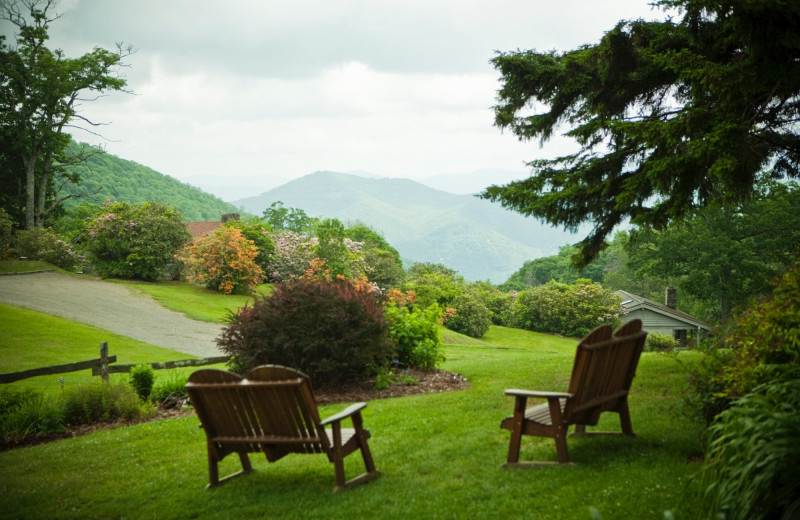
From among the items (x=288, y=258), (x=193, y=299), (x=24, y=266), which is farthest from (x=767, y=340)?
(x=24, y=266)

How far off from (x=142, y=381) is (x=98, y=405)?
0.96m

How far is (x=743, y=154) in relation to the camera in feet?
21.6

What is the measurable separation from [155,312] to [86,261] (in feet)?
33.8

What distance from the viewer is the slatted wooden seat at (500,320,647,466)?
4.58 metres

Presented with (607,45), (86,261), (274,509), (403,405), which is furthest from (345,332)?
(86,261)

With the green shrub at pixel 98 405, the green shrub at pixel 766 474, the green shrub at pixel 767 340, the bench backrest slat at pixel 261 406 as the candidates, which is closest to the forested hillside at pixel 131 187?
the green shrub at pixel 98 405

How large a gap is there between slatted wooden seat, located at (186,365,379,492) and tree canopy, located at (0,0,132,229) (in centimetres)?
3585

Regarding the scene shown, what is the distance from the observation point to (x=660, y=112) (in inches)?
393

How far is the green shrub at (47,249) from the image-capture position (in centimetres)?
2942

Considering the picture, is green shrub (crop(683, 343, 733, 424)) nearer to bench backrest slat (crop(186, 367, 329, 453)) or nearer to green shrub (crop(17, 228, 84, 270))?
bench backrest slat (crop(186, 367, 329, 453))

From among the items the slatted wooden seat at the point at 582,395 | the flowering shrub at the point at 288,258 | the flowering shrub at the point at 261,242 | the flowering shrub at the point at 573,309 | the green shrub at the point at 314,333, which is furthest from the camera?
the flowering shrub at the point at 573,309

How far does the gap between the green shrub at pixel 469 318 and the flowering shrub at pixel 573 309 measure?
19.6ft

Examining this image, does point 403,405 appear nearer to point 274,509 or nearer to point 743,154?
point 274,509

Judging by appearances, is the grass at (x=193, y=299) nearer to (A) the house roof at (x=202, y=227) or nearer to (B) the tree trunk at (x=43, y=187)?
(B) the tree trunk at (x=43, y=187)
